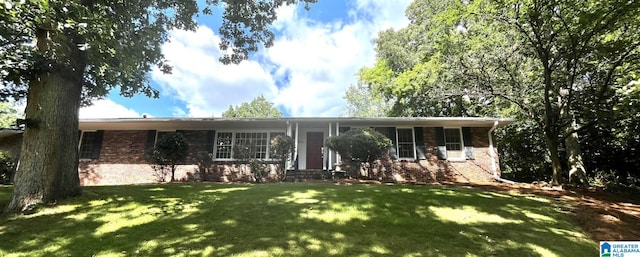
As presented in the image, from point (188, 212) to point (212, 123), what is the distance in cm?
751

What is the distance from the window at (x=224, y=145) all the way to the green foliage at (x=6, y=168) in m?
8.59

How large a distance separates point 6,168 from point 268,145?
36.0ft

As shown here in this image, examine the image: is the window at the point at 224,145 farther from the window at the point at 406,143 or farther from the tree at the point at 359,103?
the tree at the point at 359,103

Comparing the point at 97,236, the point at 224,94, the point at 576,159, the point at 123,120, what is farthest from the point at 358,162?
the point at 224,94

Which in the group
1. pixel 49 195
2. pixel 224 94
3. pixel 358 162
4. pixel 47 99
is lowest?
pixel 49 195

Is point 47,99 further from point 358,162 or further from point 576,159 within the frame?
point 576,159

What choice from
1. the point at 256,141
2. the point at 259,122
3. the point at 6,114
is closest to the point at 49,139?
the point at 259,122

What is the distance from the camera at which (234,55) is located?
10.4 m

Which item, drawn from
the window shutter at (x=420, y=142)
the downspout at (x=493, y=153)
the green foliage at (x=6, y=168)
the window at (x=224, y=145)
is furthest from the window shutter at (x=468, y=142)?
the green foliage at (x=6, y=168)

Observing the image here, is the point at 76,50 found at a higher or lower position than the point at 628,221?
higher

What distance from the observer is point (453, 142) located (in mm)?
12406

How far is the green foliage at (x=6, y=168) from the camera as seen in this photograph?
12016 mm

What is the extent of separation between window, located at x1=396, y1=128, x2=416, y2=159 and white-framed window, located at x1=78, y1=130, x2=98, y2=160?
13.4 meters

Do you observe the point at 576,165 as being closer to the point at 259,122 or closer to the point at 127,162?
the point at 259,122
